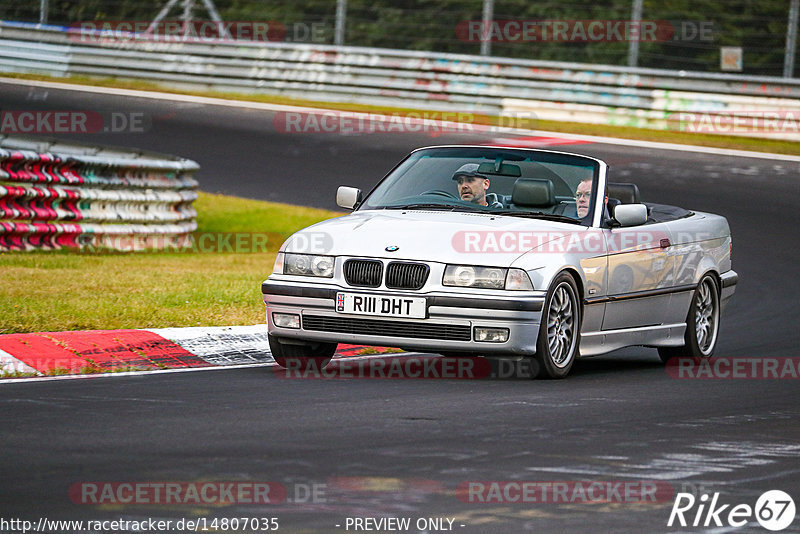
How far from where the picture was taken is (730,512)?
5.29 metres

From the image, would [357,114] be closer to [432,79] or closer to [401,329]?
[432,79]

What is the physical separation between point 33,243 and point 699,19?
1624cm

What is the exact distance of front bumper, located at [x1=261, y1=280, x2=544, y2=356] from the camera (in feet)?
27.2

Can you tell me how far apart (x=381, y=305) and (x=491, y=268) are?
66 cm

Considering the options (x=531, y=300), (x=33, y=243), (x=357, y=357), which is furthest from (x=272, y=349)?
(x=33, y=243)

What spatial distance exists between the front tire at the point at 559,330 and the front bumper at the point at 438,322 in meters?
0.12

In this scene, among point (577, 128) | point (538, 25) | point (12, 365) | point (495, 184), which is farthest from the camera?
point (538, 25)

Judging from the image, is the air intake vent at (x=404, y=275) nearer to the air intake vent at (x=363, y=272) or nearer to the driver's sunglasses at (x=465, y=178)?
the air intake vent at (x=363, y=272)

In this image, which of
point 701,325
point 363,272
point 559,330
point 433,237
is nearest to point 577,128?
point 701,325

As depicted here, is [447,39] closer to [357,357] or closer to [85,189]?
[85,189]

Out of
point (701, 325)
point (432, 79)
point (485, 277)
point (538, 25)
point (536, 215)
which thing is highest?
point (538, 25)

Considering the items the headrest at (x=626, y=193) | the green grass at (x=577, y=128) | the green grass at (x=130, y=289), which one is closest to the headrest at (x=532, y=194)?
the headrest at (x=626, y=193)

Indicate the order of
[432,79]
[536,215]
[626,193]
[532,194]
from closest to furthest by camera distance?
1. [536,215]
2. [532,194]
3. [626,193]
4. [432,79]

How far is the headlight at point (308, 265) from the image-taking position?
8.56 metres
